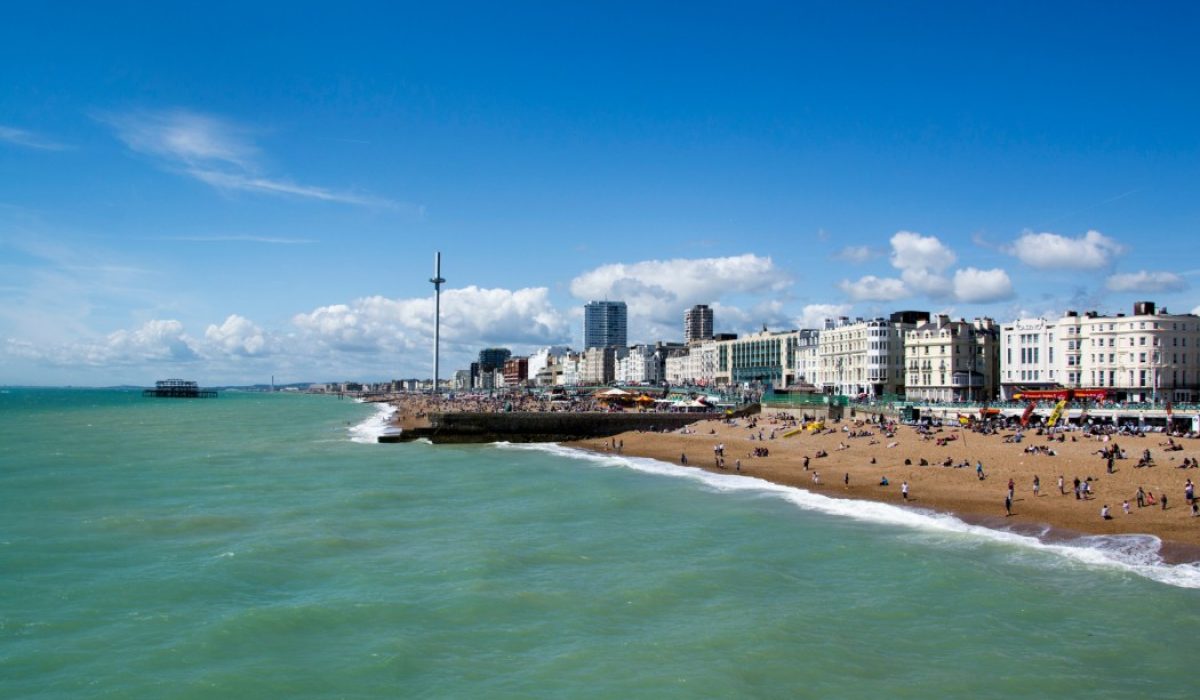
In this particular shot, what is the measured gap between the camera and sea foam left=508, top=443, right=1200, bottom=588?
1000 inches

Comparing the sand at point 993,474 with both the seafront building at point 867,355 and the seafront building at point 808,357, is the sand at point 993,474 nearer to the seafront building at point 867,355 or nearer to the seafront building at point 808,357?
the seafront building at point 867,355

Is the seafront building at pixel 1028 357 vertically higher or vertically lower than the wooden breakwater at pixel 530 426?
higher

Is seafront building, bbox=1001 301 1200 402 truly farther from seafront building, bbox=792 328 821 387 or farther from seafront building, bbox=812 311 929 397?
seafront building, bbox=792 328 821 387

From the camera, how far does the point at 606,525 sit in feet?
113

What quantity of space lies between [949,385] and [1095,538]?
2533 inches

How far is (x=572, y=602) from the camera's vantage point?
76.4 ft

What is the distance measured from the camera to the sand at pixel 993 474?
31.3 meters

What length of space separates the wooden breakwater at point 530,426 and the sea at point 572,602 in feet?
123

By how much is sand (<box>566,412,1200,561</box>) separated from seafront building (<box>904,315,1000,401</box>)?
28811 millimetres

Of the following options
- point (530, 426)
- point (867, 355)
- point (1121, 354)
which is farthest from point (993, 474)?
point (867, 355)

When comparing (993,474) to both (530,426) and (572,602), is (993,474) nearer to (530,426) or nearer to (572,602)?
(572,602)

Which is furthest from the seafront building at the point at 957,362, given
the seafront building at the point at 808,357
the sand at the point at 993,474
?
the sand at the point at 993,474

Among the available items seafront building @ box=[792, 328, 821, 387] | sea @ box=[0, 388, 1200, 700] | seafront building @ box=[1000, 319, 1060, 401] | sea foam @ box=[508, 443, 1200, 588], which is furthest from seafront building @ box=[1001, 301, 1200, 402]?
sea @ box=[0, 388, 1200, 700]

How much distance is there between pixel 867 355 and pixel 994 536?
7289cm
